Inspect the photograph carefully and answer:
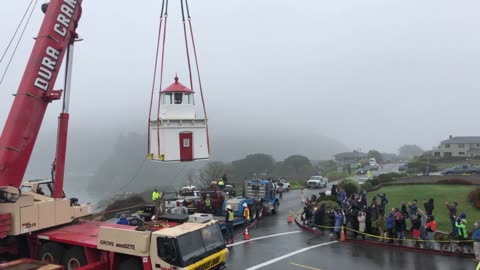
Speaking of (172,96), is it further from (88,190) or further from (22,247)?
(88,190)

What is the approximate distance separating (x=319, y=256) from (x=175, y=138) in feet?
27.2

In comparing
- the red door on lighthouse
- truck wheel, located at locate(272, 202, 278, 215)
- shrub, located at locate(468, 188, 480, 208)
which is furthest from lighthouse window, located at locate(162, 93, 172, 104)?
shrub, located at locate(468, 188, 480, 208)

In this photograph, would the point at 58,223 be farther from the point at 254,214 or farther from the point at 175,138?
the point at 254,214

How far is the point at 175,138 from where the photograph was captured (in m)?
18.2

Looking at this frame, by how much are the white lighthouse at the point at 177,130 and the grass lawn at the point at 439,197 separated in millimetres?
12806

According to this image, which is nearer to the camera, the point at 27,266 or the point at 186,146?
the point at 27,266

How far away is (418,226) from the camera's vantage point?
18.7 metres

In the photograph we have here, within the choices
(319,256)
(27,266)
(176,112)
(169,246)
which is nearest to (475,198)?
(319,256)

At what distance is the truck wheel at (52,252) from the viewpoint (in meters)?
13.7

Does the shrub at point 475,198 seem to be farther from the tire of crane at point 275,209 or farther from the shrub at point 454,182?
the tire of crane at point 275,209

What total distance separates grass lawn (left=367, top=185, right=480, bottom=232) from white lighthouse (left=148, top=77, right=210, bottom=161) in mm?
12806

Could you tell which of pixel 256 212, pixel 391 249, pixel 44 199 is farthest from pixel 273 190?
pixel 44 199

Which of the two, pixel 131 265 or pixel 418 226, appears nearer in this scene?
pixel 131 265

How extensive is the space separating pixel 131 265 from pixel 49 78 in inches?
271
